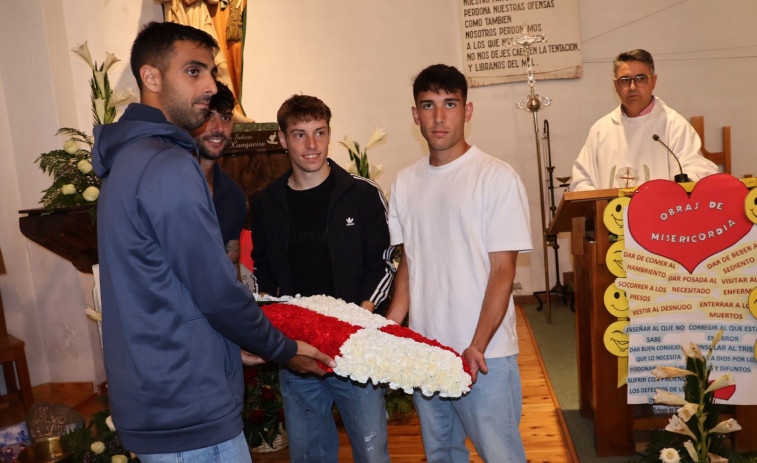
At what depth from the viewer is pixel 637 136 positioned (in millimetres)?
4055

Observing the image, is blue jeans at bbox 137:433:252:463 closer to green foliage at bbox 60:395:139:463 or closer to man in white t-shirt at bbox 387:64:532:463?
man in white t-shirt at bbox 387:64:532:463

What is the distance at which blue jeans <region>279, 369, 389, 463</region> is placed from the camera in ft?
7.43

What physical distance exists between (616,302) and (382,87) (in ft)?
13.1

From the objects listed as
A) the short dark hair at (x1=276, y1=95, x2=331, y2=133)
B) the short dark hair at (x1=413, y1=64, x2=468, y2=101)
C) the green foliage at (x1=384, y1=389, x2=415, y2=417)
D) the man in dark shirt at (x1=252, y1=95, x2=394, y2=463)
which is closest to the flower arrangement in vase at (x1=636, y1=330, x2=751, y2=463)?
the man in dark shirt at (x1=252, y1=95, x2=394, y2=463)

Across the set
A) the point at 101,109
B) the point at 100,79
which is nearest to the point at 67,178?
the point at 101,109

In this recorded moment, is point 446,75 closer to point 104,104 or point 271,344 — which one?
point 271,344

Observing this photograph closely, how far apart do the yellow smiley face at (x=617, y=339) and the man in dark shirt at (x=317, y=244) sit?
1052 millimetres

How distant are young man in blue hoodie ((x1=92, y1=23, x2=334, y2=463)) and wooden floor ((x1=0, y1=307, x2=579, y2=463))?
197 centimetres

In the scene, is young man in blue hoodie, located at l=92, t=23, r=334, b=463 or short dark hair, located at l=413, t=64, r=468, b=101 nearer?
young man in blue hoodie, located at l=92, t=23, r=334, b=463

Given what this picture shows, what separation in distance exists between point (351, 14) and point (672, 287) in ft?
14.7

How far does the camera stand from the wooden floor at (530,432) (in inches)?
126

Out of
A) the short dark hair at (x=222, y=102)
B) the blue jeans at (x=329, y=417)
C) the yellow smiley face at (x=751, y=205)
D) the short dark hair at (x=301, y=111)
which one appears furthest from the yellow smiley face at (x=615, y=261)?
the short dark hair at (x=222, y=102)

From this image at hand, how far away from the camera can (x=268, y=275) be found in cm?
255

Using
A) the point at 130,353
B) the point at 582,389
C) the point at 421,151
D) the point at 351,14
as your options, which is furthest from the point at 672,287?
the point at 351,14
